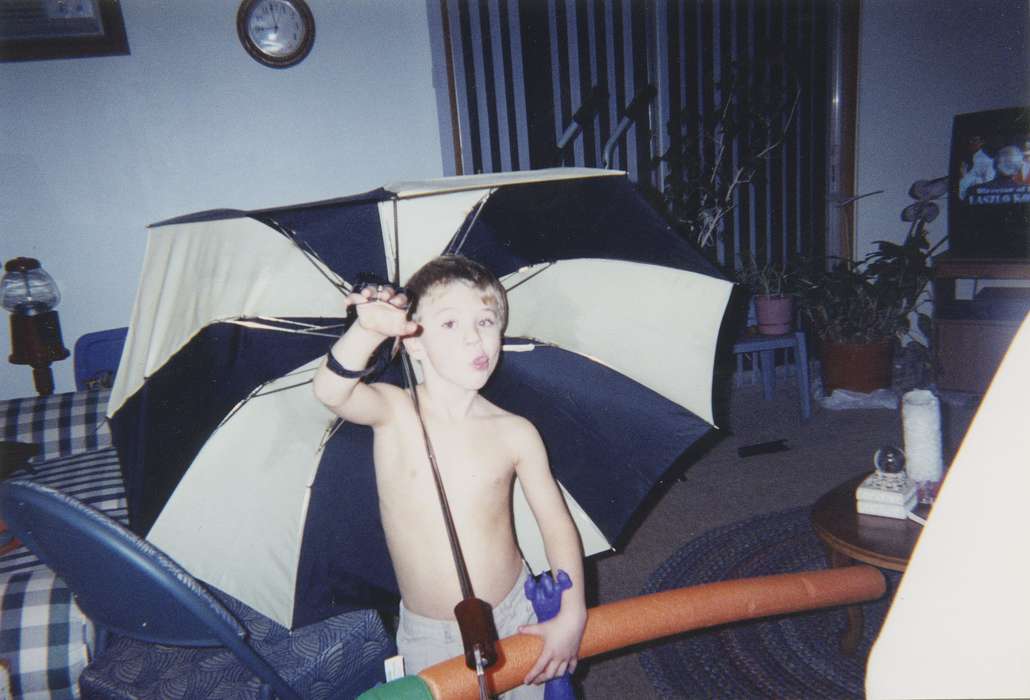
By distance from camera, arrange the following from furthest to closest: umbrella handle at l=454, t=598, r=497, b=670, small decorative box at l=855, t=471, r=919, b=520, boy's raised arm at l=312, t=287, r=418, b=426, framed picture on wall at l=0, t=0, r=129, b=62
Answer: framed picture on wall at l=0, t=0, r=129, b=62, small decorative box at l=855, t=471, r=919, b=520, boy's raised arm at l=312, t=287, r=418, b=426, umbrella handle at l=454, t=598, r=497, b=670

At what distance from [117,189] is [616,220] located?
3.27 metres

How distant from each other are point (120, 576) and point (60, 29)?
3.32 m

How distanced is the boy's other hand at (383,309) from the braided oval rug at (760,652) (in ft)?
4.97

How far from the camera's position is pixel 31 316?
10.3ft

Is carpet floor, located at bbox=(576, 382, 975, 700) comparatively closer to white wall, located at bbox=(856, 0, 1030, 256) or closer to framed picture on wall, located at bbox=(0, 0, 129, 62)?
white wall, located at bbox=(856, 0, 1030, 256)

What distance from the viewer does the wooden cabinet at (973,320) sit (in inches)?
137

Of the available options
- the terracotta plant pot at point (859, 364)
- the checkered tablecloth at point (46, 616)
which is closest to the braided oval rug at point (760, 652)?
the checkered tablecloth at point (46, 616)

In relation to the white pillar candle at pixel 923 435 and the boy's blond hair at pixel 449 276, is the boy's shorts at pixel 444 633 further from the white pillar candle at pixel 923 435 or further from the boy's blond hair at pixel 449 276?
the white pillar candle at pixel 923 435

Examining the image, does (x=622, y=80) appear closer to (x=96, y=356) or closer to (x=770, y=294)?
(x=770, y=294)

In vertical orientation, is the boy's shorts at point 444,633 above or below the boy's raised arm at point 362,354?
below

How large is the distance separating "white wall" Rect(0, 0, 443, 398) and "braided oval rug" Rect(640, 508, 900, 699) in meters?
2.78

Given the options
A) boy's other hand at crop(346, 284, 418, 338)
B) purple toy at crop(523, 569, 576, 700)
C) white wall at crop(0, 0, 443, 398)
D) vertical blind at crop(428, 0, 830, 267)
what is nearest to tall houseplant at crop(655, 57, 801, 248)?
vertical blind at crop(428, 0, 830, 267)

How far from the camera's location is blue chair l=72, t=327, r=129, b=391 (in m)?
3.20

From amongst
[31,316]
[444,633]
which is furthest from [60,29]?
[444,633]
